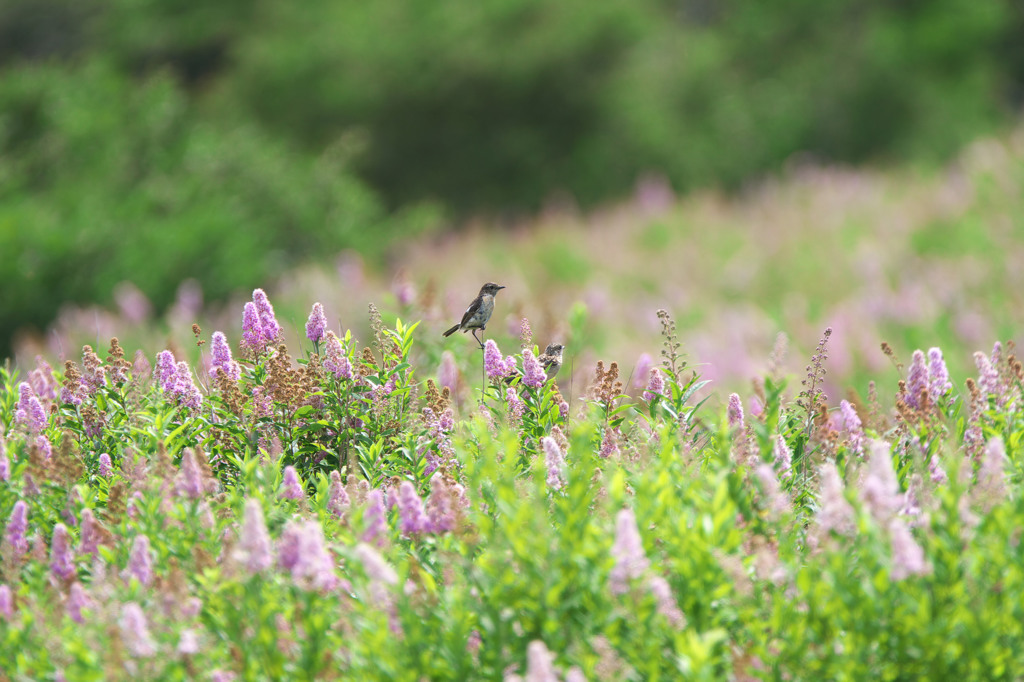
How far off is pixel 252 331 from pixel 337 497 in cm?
71

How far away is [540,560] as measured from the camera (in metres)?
2.55

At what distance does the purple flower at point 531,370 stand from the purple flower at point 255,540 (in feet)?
4.33

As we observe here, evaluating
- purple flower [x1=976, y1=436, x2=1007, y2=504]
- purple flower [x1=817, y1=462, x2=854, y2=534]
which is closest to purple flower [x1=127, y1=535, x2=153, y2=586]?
purple flower [x1=817, y1=462, x2=854, y2=534]

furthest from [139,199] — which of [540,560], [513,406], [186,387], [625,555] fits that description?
[625,555]

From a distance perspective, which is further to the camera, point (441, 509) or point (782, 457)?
point (782, 457)

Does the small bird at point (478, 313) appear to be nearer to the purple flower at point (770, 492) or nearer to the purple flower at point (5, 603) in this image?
the purple flower at point (770, 492)

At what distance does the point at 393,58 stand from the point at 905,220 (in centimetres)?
1067

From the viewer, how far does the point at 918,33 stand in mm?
28219

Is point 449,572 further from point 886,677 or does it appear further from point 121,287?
point 121,287

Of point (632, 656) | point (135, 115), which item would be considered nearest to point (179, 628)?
point (632, 656)

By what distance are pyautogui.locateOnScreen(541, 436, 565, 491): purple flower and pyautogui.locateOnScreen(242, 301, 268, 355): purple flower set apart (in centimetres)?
117

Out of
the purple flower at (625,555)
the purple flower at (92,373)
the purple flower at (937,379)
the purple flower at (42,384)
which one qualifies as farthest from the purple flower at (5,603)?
the purple flower at (937,379)

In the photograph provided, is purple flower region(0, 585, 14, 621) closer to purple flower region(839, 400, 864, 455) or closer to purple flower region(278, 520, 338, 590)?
purple flower region(278, 520, 338, 590)

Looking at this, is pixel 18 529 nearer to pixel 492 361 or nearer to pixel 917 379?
pixel 492 361
